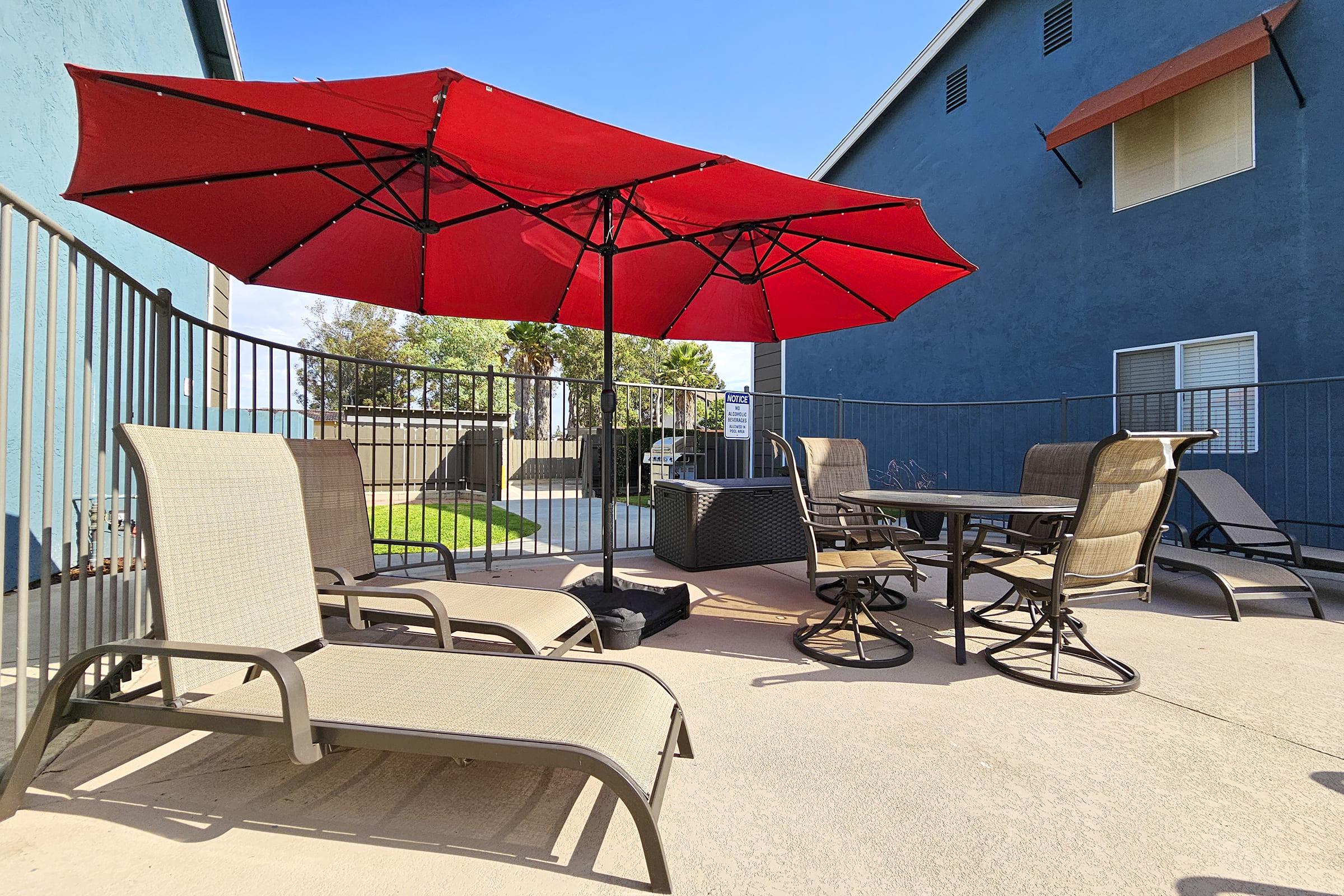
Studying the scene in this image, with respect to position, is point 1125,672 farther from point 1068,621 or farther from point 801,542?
point 801,542

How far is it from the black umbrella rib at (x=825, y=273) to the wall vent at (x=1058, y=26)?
21.7 ft

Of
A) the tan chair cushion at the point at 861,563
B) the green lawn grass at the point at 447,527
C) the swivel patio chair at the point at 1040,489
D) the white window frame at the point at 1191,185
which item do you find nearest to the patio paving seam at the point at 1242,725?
the swivel patio chair at the point at 1040,489

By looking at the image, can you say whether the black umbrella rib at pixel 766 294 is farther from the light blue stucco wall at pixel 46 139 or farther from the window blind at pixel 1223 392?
the window blind at pixel 1223 392

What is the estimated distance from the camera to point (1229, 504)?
16.5 ft

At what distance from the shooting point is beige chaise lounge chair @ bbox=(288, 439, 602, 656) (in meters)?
2.52

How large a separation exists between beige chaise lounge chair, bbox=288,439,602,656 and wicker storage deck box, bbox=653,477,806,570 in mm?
2209

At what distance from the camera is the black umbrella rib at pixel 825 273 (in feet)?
12.7

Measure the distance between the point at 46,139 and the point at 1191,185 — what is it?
1054 centimetres

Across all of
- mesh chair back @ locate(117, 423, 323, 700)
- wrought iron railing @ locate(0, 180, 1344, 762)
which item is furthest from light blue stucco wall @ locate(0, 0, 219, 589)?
mesh chair back @ locate(117, 423, 323, 700)

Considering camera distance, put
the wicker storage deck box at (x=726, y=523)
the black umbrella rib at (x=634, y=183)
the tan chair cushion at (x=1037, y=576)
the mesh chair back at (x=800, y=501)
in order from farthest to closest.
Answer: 1. the wicker storage deck box at (x=726, y=523)
2. the mesh chair back at (x=800, y=501)
3. the tan chair cushion at (x=1037, y=576)
4. the black umbrella rib at (x=634, y=183)

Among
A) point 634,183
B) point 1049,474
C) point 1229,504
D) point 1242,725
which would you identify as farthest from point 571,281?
point 1229,504

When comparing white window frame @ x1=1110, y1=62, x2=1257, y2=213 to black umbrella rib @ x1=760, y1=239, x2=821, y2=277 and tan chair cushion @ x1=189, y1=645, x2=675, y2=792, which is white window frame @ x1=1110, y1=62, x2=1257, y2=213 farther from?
tan chair cushion @ x1=189, y1=645, x2=675, y2=792

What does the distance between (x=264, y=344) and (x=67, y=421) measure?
84.5 inches

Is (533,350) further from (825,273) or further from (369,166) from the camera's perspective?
(369,166)
